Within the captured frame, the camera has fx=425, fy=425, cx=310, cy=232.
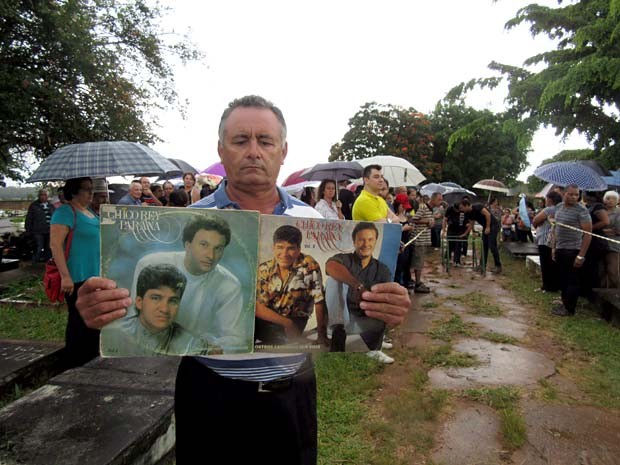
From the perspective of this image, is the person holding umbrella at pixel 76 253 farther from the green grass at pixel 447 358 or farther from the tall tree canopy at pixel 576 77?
the tall tree canopy at pixel 576 77

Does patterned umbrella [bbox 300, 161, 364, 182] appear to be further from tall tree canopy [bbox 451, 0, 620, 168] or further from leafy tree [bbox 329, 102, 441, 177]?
leafy tree [bbox 329, 102, 441, 177]

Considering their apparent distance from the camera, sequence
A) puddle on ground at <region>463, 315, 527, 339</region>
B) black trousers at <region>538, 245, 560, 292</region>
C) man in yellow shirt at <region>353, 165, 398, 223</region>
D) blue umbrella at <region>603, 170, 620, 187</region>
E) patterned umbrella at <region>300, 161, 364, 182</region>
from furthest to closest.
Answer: blue umbrella at <region>603, 170, 620, 187</region>, patterned umbrella at <region>300, 161, 364, 182</region>, black trousers at <region>538, 245, 560, 292</region>, puddle on ground at <region>463, 315, 527, 339</region>, man in yellow shirt at <region>353, 165, 398, 223</region>

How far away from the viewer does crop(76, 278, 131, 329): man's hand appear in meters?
1.16

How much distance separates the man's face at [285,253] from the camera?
123 centimetres

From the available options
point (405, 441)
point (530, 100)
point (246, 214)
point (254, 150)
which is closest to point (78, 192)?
point (254, 150)

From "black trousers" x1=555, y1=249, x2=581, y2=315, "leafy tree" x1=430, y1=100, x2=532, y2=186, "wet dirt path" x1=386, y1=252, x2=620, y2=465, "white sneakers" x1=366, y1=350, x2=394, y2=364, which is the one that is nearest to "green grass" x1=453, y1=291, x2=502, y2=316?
"wet dirt path" x1=386, y1=252, x2=620, y2=465

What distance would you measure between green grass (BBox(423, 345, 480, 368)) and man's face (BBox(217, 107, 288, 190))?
3511mm

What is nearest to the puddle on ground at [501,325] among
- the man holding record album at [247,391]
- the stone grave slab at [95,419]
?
the stone grave slab at [95,419]

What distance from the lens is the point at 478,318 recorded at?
6.10 m

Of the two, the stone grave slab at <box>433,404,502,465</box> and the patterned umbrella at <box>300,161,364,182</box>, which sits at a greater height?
the patterned umbrella at <box>300,161,364,182</box>

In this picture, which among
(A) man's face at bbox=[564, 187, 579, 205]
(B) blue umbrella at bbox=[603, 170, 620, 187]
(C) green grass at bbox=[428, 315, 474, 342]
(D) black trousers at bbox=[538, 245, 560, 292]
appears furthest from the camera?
(B) blue umbrella at bbox=[603, 170, 620, 187]

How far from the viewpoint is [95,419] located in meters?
2.44

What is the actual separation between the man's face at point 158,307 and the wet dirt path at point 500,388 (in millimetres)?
2226

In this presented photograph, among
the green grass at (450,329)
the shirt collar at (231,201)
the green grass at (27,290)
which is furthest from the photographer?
the green grass at (27,290)
